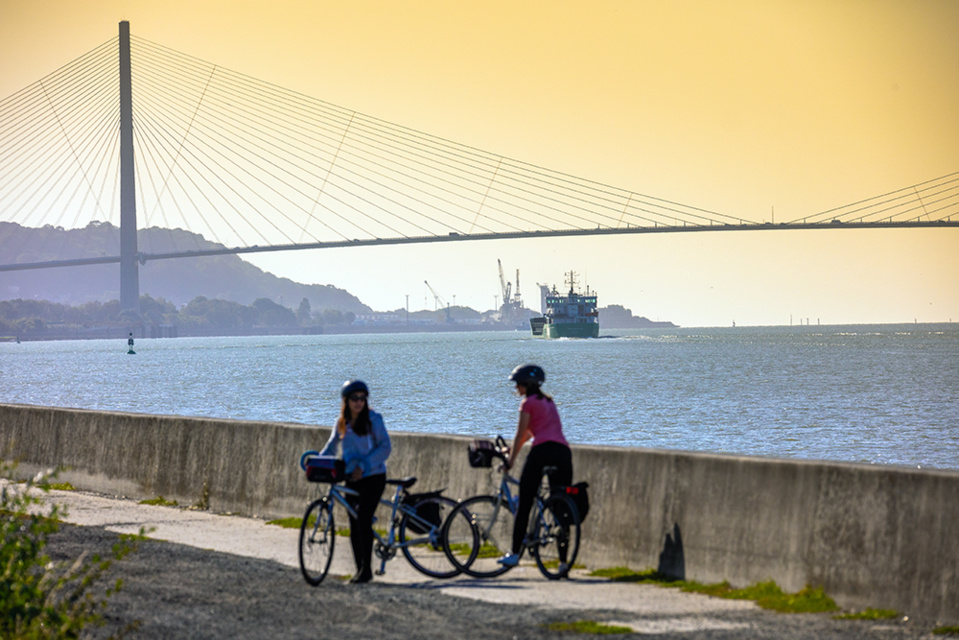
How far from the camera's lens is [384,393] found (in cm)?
6419

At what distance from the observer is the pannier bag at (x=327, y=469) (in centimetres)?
888

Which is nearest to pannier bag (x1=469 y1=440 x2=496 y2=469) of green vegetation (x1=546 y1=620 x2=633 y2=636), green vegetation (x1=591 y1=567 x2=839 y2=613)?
green vegetation (x1=591 y1=567 x2=839 y2=613)

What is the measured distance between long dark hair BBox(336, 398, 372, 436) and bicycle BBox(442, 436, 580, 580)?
83 cm

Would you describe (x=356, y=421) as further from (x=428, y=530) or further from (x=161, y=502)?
(x=161, y=502)

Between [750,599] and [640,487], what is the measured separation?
4.38ft

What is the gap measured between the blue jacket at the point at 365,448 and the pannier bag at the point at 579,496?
1268 mm

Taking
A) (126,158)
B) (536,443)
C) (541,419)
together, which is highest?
(126,158)

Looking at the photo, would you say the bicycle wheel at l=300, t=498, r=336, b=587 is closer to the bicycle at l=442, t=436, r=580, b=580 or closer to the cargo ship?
the bicycle at l=442, t=436, r=580, b=580

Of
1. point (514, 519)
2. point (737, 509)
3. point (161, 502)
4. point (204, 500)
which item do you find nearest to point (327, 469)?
point (514, 519)

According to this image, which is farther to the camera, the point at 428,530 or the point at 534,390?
the point at 428,530

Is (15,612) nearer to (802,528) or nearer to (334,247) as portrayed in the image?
(802,528)

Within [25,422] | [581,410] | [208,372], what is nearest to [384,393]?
[581,410]

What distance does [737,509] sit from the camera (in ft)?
28.2

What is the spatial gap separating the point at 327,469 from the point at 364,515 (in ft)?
1.35
